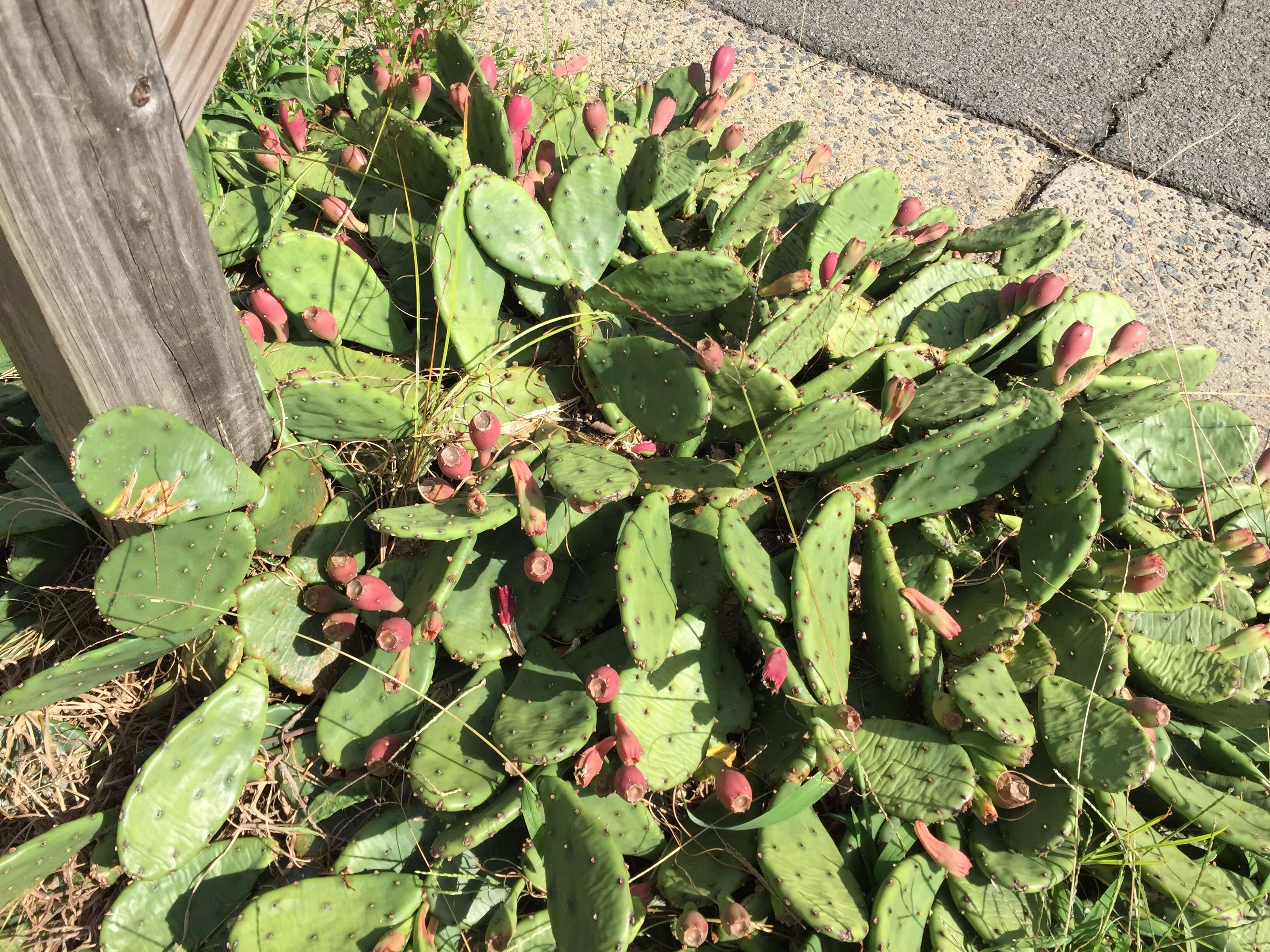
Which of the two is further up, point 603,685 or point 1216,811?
point 603,685

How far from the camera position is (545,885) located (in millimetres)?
1604

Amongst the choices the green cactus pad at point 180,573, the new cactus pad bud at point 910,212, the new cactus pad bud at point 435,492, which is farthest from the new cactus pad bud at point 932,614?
the green cactus pad at point 180,573

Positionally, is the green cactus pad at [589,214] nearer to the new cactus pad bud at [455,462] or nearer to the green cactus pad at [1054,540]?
the new cactus pad bud at [455,462]

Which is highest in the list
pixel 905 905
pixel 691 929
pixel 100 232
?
pixel 100 232

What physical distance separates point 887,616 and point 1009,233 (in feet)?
4.12

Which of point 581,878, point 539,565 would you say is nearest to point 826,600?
point 539,565

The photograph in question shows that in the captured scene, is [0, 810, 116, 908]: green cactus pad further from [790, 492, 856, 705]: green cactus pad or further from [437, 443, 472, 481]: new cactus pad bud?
[790, 492, 856, 705]: green cactus pad

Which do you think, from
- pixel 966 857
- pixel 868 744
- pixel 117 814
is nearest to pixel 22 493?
pixel 117 814

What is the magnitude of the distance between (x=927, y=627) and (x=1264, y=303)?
2.05m

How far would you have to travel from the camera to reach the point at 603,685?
5.36ft

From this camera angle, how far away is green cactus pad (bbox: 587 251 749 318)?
2023 mm

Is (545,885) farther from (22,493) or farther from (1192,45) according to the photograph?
(1192,45)

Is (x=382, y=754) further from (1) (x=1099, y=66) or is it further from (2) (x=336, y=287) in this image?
(1) (x=1099, y=66)

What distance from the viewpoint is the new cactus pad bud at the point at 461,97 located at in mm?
2354
